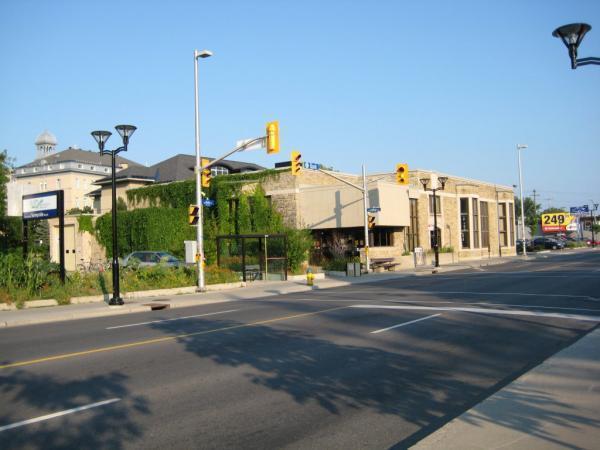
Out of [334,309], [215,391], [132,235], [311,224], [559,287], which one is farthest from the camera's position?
[132,235]

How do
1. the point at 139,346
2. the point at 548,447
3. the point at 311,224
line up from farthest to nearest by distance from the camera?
the point at 311,224
the point at 139,346
the point at 548,447

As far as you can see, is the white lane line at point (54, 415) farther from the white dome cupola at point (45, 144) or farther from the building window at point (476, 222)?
the white dome cupola at point (45, 144)

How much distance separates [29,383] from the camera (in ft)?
26.9

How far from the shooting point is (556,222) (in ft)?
341

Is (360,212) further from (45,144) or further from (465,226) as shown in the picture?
(45,144)

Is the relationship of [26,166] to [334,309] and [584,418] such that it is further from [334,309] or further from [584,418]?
[584,418]

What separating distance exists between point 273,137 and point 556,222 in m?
94.4

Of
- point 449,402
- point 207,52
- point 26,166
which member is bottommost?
point 449,402

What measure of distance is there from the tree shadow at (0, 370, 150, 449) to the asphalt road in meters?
0.02

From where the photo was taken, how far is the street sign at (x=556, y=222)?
102500mm

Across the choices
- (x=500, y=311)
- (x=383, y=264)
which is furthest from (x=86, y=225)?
(x=500, y=311)

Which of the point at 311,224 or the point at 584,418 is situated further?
the point at 311,224

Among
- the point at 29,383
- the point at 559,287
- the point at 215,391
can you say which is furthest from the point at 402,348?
the point at 559,287

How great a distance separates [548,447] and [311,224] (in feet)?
120
